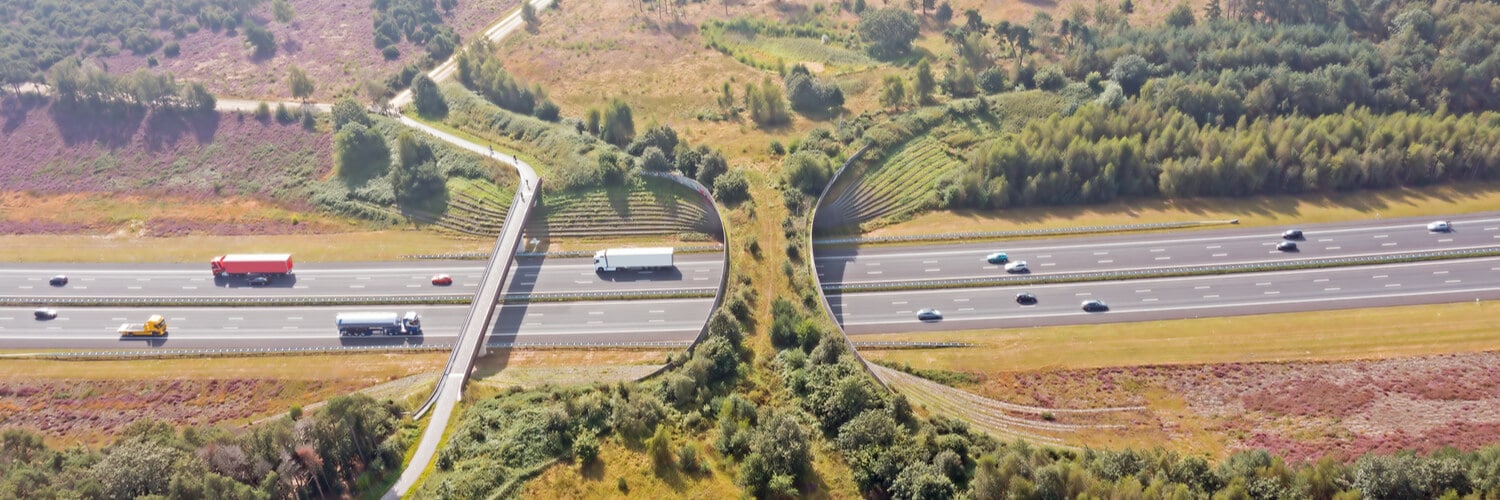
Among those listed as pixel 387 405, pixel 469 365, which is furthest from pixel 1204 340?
pixel 387 405

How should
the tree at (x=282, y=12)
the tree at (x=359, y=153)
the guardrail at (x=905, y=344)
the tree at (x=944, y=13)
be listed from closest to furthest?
the guardrail at (x=905, y=344) → the tree at (x=359, y=153) → the tree at (x=944, y=13) → the tree at (x=282, y=12)

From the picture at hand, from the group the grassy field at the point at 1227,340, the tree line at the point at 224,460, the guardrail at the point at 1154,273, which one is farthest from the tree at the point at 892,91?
the tree line at the point at 224,460

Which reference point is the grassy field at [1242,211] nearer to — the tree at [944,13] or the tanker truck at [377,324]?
the tanker truck at [377,324]

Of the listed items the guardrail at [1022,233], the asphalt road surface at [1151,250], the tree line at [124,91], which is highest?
the tree line at [124,91]

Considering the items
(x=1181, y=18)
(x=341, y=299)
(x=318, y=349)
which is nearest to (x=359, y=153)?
(x=341, y=299)

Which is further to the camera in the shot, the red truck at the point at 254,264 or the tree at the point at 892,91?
the tree at the point at 892,91
